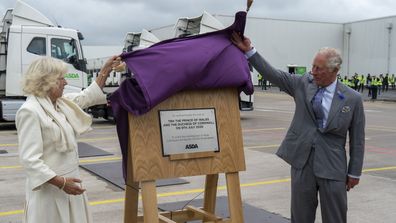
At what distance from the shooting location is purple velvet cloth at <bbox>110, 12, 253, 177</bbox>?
3.74 m

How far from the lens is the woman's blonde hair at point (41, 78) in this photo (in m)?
3.42

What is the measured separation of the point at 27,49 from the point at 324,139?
13709mm

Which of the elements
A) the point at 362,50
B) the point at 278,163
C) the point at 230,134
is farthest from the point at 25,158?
the point at 362,50

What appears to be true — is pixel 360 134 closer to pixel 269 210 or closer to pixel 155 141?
pixel 155 141

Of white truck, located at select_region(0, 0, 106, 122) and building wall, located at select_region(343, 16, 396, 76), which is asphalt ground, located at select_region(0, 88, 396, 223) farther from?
building wall, located at select_region(343, 16, 396, 76)

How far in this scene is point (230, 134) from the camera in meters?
4.07

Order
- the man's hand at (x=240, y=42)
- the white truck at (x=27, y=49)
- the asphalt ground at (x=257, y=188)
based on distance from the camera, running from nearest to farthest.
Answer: the man's hand at (x=240, y=42) → the asphalt ground at (x=257, y=188) → the white truck at (x=27, y=49)

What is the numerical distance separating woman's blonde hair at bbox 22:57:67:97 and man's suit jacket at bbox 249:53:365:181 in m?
1.63

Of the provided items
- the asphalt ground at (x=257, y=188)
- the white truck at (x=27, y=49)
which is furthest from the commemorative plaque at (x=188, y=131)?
the white truck at (x=27, y=49)

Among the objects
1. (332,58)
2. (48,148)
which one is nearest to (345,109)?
(332,58)

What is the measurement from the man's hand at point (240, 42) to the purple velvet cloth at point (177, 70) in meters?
0.03

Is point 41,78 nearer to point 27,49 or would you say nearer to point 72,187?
point 72,187

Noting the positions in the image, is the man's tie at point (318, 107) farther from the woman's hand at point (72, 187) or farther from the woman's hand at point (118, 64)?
the woman's hand at point (72, 187)

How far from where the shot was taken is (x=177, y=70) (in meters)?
3.80
